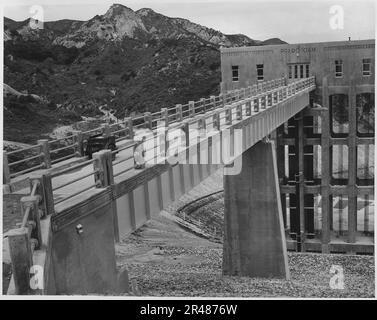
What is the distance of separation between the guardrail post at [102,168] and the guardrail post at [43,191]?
1409 millimetres

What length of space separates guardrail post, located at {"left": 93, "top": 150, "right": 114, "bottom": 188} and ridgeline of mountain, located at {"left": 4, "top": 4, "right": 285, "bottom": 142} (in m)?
34.9

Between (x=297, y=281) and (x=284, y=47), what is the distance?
1785 cm

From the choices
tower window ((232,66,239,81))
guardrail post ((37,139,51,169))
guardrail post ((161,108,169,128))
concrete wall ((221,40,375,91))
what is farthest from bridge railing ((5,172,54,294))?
tower window ((232,66,239,81))

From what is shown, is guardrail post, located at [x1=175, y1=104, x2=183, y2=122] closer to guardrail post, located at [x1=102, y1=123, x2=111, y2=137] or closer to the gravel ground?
guardrail post, located at [x1=102, y1=123, x2=111, y2=137]

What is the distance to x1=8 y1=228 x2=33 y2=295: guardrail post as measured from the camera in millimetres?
5781

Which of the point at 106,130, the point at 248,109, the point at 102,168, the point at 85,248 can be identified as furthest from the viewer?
the point at 248,109

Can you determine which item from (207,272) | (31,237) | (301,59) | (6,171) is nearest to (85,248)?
(31,237)

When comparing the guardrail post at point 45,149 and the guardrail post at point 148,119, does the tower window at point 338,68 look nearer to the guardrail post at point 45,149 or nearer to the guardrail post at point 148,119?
the guardrail post at point 148,119

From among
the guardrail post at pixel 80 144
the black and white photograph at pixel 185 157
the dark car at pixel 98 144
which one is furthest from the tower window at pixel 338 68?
the guardrail post at pixel 80 144

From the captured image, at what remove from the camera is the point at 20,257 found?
591 centimetres

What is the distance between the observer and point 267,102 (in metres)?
20.6

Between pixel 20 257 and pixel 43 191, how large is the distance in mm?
1246

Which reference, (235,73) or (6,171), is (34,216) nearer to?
(6,171)

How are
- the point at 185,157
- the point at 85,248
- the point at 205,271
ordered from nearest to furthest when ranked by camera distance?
the point at 85,248 → the point at 185,157 → the point at 205,271
